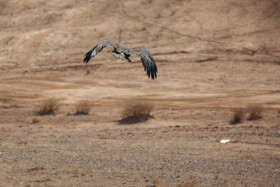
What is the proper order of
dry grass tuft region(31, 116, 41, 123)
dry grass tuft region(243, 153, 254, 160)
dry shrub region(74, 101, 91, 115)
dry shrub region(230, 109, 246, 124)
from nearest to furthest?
dry grass tuft region(243, 153, 254, 160)
dry shrub region(230, 109, 246, 124)
dry grass tuft region(31, 116, 41, 123)
dry shrub region(74, 101, 91, 115)

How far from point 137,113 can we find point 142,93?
6.11 m

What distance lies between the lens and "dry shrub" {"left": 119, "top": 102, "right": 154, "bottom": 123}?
18.0 metres

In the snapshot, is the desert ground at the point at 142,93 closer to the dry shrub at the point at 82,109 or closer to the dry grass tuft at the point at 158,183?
the dry grass tuft at the point at 158,183

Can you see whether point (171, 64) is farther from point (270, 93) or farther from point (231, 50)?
point (270, 93)

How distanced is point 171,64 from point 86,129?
12734mm

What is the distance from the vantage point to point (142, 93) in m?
24.0

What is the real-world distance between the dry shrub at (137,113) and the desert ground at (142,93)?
32 cm

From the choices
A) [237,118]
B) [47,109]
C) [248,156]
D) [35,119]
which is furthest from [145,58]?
[47,109]

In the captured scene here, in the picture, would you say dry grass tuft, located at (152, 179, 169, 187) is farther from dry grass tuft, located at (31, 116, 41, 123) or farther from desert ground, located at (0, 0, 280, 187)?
dry grass tuft, located at (31, 116, 41, 123)

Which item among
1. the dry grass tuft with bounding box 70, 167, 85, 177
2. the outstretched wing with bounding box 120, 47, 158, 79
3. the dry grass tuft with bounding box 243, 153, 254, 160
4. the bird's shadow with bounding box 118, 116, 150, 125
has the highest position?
the outstretched wing with bounding box 120, 47, 158, 79

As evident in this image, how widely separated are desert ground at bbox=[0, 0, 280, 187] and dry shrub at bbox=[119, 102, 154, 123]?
0.32 m

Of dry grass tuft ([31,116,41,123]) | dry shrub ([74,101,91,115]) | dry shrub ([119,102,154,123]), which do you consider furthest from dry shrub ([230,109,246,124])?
dry grass tuft ([31,116,41,123])

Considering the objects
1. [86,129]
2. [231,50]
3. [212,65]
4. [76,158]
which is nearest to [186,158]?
[76,158]

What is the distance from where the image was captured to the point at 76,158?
1287 centimetres
